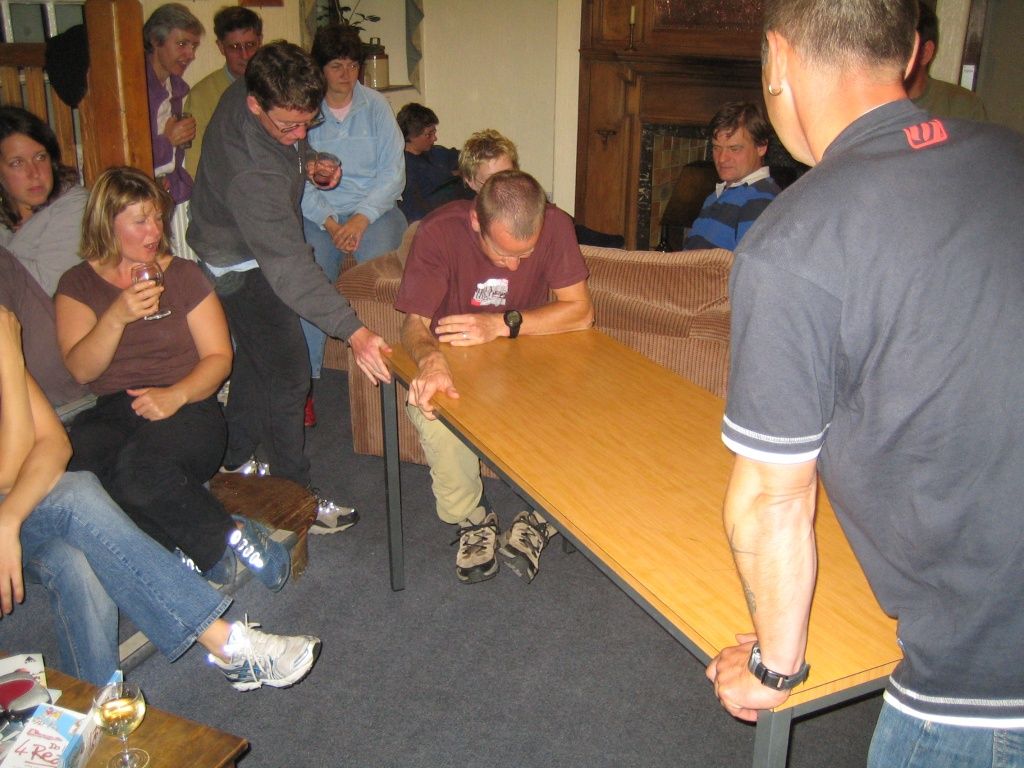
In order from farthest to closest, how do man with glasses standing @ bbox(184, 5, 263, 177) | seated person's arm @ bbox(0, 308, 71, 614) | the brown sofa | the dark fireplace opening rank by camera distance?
the dark fireplace opening
man with glasses standing @ bbox(184, 5, 263, 177)
the brown sofa
seated person's arm @ bbox(0, 308, 71, 614)

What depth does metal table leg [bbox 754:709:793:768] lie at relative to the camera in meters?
1.19

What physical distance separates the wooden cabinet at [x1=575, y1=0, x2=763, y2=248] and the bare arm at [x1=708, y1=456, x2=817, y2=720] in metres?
5.31

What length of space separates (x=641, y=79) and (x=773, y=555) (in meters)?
5.65

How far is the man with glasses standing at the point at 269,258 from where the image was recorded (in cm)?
271

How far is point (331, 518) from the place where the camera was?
3.10 metres

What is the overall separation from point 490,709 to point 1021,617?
5.00 ft

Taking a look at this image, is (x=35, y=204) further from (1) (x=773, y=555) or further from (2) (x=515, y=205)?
(1) (x=773, y=555)

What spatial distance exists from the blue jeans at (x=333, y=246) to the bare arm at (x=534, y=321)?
146 cm

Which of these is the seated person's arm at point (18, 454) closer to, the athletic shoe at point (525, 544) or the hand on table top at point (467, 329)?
the hand on table top at point (467, 329)

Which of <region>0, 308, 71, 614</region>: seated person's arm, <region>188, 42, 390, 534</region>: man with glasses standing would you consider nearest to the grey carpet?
<region>188, 42, 390, 534</region>: man with glasses standing

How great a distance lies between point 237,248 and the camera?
2979mm

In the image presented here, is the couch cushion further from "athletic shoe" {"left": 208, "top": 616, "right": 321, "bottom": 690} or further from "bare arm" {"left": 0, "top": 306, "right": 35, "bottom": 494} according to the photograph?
"bare arm" {"left": 0, "top": 306, "right": 35, "bottom": 494}

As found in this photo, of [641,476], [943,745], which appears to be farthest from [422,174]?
[943,745]

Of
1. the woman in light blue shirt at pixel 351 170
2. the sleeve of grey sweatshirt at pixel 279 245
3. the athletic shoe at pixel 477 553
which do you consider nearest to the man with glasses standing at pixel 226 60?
the woman in light blue shirt at pixel 351 170
